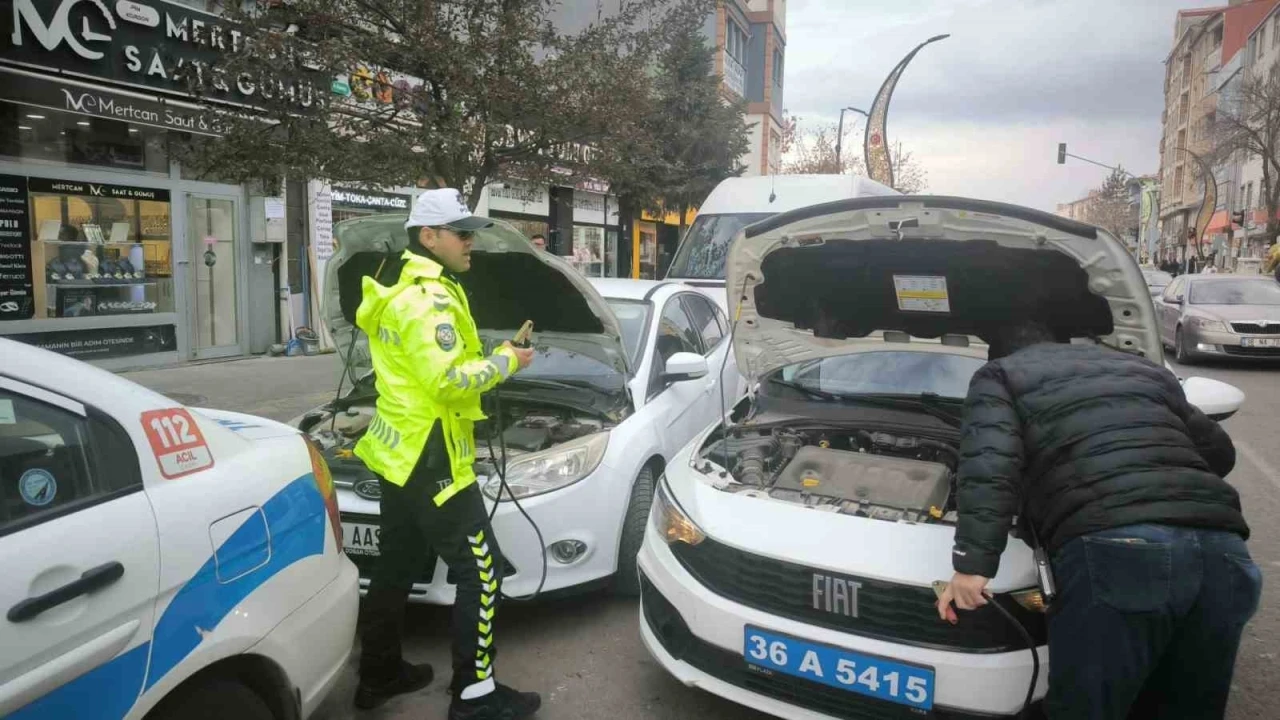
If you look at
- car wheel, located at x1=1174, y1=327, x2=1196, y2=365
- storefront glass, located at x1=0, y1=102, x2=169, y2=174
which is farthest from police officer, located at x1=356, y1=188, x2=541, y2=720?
car wheel, located at x1=1174, y1=327, x2=1196, y2=365

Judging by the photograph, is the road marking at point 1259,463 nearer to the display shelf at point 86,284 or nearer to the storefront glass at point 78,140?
the storefront glass at point 78,140

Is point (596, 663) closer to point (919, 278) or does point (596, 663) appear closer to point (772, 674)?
point (772, 674)

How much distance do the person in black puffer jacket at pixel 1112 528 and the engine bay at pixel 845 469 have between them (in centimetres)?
61

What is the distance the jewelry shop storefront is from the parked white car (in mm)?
4300

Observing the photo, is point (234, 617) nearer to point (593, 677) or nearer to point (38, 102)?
point (593, 677)

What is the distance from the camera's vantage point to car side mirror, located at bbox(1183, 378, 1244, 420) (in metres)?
3.19

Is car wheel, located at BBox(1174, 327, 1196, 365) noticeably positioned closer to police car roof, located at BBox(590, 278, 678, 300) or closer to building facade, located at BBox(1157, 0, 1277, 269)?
police car roof, located at BBox(590, 278, 678, 300)

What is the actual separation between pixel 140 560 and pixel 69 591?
17cm

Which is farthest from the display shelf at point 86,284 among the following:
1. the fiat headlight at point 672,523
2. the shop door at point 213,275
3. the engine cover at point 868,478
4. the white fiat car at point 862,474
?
the engine cover at point 868,478

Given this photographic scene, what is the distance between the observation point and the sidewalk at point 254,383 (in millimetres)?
8406

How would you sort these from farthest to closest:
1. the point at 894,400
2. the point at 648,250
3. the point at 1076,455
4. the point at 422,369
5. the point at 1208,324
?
the point at 648,250 < the point at 1208,324 < the point at 894,400 < the point at 422,369 < the point at 1076,455

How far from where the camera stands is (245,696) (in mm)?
2158

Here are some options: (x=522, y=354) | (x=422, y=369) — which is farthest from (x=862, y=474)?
(x=422, y=369)

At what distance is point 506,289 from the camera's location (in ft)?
14.3
